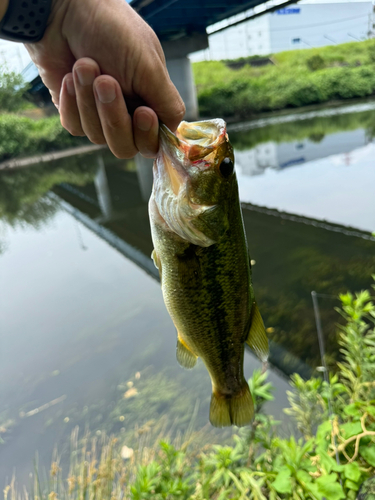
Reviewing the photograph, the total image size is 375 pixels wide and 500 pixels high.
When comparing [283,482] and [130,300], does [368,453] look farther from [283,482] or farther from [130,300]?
[130,300]

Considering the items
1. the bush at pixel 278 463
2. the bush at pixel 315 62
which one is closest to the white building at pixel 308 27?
the bush at pixel 315 62

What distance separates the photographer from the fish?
1282mm

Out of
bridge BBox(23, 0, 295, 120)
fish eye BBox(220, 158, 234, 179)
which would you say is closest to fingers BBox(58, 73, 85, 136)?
fish eye BBox(220, 158, 234, 179)

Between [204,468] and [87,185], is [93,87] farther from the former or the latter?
[87,185]

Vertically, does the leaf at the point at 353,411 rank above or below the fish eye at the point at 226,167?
below

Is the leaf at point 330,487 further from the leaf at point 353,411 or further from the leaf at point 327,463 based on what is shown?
the leaf at point 353,411

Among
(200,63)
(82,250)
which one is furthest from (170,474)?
(200,63)

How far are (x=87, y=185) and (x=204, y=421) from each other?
39.7ft

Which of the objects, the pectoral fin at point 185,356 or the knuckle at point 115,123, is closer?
the knuckle at point 115,123

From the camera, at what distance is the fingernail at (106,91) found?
1161 millimetres

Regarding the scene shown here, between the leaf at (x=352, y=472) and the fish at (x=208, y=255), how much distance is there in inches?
23.3

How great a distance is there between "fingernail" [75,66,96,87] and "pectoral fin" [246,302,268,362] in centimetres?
107

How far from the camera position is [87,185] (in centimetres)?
1381

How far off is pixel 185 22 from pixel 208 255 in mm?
18475
